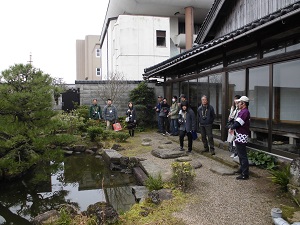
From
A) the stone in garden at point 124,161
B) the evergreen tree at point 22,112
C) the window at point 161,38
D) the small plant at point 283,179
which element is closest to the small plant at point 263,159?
the small plant at point 283,179

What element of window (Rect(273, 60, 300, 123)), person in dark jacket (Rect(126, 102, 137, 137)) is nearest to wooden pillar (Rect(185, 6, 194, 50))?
person in dark jacket (Rect(126, 102, 137, 137))

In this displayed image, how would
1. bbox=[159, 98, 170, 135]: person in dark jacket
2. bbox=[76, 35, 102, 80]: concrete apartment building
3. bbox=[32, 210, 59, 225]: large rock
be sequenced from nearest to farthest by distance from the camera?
bbox=[32, 210, 59, 225]: large rock, bbox=[159, 98, 170, 135]: person in dark jacket, bbox=[76, 35, 102, 80]: concrete apartment building

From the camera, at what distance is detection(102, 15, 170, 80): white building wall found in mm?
24406

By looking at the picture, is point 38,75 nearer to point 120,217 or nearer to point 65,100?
point 120,217

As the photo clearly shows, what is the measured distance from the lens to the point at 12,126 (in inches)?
267

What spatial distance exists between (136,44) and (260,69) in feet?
60.2

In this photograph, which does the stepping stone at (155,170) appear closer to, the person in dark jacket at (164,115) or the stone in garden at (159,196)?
the stone in garden at (159,196)

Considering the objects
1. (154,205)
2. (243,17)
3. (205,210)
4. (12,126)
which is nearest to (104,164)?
(12,126)

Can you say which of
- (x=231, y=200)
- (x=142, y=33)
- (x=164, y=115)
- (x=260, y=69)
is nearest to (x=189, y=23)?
(x=142, y=33)

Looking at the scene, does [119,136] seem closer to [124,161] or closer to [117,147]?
[117,147]

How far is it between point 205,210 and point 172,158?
13.3ft

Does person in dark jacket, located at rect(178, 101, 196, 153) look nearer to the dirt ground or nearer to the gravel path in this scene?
the dirt ground

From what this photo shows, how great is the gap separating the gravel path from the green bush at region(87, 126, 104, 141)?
620cm

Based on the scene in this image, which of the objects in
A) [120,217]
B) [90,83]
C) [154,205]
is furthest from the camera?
[90,83]
